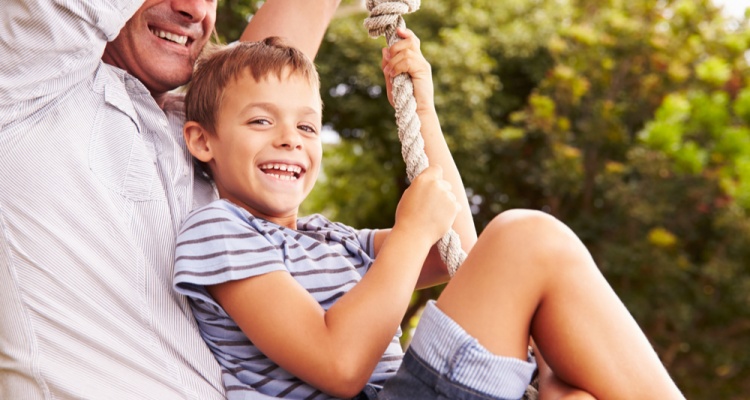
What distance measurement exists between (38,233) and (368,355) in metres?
0.52

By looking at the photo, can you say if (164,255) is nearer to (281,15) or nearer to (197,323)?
(197,323)

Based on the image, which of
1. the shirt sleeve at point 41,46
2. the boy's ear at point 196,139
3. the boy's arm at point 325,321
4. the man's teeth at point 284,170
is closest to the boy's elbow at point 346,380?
the boy's arm at point 325,321

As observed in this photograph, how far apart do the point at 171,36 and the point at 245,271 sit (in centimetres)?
66

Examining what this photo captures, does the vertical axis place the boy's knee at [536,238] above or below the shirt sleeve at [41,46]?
below

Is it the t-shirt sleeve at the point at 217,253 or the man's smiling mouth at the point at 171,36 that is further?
the man's smiling mouth at the point at 171,36

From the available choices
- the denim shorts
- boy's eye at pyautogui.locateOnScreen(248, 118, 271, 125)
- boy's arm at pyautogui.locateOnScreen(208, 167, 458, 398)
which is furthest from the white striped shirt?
the denim shorts

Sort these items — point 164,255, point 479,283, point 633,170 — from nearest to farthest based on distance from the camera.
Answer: point 479,283 < point 164,255 < point 633,170

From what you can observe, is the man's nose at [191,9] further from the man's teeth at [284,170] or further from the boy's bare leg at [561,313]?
the boy's bare leg at [561,313]

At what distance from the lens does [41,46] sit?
1.37 metres

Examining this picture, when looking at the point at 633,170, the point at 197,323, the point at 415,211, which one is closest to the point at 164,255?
the point at 197,323

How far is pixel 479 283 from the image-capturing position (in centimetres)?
130

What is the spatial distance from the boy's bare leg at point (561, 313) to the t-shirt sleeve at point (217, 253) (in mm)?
297

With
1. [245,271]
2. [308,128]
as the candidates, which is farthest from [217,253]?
[308,128]

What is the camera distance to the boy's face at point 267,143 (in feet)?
4.97
